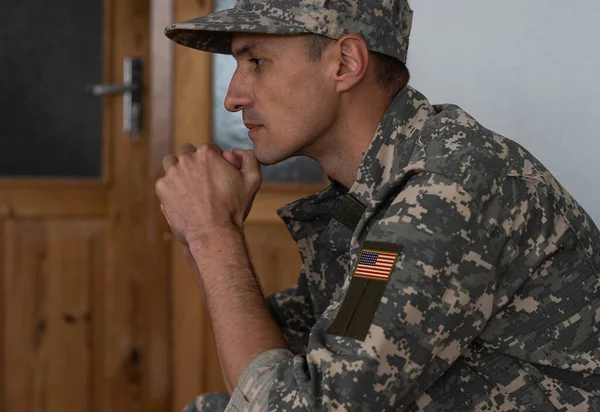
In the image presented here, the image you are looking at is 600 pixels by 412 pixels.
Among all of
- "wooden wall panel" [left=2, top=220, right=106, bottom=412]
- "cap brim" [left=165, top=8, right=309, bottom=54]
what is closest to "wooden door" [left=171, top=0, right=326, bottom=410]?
"wooden wall panel" [left=2, top=220, right=106, bottom=412]

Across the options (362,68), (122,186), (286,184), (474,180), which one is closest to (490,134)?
(474,180)

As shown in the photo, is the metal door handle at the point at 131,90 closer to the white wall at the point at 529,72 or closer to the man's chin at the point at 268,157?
the white wall at the point at 529,72

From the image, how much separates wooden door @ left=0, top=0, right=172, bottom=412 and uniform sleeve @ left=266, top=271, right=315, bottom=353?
131 centimetres

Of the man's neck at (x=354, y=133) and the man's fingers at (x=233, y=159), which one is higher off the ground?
the man's neck at (x=354, y=133)

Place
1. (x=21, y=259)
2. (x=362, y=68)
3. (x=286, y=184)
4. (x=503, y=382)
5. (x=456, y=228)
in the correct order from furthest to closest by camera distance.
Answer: (x=21, y=259) → (x=286, y=184) → (x=362, y=68) → (x=503, y=382) → (x=456, y=228)

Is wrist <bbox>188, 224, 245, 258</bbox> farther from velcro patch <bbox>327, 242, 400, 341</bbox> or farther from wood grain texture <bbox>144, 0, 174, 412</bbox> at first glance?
wood grain texture <bbox>144, 0, 174, 412</bbox>

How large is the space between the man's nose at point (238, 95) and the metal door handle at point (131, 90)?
→ 1.51m

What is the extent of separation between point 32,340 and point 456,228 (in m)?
2.10

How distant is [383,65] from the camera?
1322mm

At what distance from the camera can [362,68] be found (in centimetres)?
128

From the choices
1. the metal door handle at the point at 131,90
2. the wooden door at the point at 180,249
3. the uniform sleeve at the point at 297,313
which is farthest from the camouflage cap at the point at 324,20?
Result: the metal door handle at the point at 131,90

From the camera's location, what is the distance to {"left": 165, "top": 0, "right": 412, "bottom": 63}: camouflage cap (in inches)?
48.9

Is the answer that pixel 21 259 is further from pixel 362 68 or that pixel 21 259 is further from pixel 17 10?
pixel 362 68

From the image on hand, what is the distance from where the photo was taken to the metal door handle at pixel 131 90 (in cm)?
278
